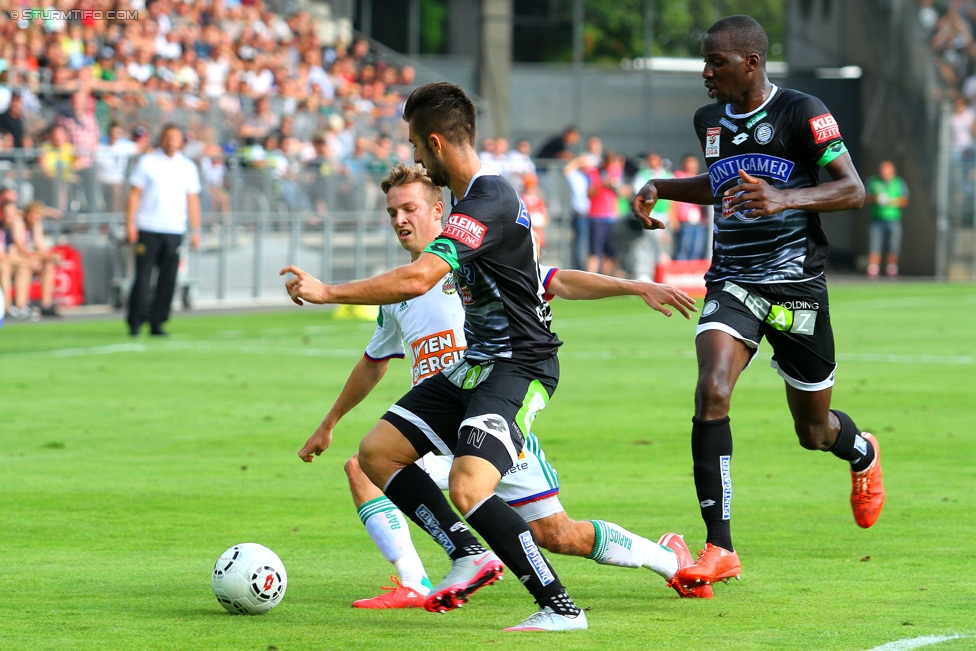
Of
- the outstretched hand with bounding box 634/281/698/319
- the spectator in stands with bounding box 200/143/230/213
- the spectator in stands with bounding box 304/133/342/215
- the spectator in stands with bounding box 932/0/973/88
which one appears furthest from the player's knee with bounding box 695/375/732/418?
the spectator in stands with bounding box 932/0/973/88

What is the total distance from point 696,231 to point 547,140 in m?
11.9

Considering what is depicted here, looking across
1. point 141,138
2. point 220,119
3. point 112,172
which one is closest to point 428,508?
point 112,172

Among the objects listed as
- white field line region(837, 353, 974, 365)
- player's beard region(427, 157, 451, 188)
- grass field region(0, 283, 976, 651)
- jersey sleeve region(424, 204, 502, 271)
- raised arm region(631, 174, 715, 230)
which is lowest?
white field line region(837, 353, 974, 365)

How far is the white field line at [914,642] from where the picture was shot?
512 centimetres

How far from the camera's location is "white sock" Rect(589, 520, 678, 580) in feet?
19.4

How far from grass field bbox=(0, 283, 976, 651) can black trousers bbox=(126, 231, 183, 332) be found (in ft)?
4.23

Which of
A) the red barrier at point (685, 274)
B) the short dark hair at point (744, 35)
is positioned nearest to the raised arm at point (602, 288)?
the short dark hair at point (744, 35)

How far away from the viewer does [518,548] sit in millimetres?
5254

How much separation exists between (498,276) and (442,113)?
630mm

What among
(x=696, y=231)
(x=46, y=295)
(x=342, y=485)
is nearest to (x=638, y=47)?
(x=696, y=231)

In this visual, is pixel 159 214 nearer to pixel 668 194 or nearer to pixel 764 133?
pixel 668 194

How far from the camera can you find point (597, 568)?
22.4 feet

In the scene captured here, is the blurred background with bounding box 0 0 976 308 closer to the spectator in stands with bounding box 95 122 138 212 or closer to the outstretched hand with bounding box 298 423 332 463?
the spectator in stands with bounding box 95 122 138 212

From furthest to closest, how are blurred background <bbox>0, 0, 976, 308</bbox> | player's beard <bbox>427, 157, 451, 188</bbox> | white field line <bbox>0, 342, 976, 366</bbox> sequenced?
blurred background <bbox>0, 0, 976, 308</bbox> < white field line <bbox>0, 342, 976, 366</bbox> < player's beard <bbox>427, 157, 451, 188</bbox>
